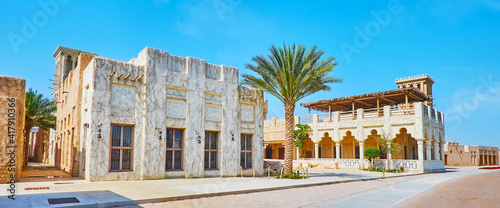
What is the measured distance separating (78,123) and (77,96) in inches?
57.1

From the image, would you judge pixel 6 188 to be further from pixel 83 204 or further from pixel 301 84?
pixel 301 84

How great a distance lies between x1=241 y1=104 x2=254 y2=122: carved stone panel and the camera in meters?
20.8

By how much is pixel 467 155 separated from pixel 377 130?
116 feet

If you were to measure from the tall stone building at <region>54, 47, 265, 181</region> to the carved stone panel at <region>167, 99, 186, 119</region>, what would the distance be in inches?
2.0

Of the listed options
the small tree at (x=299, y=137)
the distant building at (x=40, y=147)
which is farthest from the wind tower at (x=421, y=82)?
the distant building at (x=40, y=147)

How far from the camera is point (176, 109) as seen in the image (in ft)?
58.8

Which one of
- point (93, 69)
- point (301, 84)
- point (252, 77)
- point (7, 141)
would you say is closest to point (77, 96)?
point (93, 69)

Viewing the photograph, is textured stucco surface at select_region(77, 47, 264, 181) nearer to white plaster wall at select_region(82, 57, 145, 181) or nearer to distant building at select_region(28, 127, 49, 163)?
white plaster wall at select_region(82, 57, 145, 181)

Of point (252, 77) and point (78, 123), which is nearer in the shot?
point (78, 123)

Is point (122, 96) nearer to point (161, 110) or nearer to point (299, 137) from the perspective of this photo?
point (161, 110)

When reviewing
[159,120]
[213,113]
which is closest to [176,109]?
[159,120]

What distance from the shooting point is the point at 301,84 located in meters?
20.7

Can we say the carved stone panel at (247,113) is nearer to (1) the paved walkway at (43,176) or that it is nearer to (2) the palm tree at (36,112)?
(1) the paved walkway at (43,176)

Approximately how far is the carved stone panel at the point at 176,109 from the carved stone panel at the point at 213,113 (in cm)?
147
